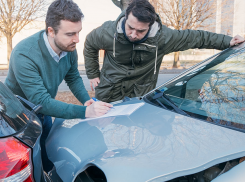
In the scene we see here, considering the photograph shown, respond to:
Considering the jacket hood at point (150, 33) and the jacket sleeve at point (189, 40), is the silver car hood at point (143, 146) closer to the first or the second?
the jacket hood at point (150, 33)

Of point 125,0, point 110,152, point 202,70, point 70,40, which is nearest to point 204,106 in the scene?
point 202,70

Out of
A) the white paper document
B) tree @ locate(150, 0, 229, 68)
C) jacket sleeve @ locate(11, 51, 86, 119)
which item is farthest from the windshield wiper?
tree @ locate(150, 0, 229, 68)

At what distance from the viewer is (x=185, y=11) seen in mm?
17578

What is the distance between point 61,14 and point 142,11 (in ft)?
2.95

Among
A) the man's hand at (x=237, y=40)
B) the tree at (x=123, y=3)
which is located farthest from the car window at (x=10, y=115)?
the tree at (x=123, y=3)

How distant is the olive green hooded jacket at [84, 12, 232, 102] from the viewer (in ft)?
9.69

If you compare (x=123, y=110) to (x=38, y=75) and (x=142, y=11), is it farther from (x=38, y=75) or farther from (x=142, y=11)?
(x=142, y=11)

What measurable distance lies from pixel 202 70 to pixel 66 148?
58.8 inches

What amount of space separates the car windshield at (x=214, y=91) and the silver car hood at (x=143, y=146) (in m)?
0.14

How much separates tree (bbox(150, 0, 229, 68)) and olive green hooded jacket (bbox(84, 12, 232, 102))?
14290mm

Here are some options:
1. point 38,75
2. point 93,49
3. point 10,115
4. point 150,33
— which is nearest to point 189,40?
point 150,33

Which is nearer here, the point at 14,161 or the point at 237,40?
the point at 14,161

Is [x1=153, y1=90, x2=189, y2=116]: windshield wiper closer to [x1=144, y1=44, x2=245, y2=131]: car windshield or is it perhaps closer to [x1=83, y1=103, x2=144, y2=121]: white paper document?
[x1=144, y1=44, x2=245, y2=131]: car windshield

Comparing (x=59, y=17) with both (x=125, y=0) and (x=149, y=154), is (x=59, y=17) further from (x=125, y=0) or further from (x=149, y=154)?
(x=125, y=0)
